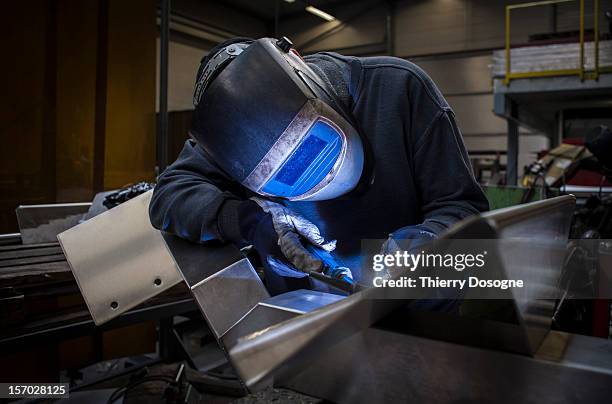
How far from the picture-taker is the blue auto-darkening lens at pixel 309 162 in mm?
857

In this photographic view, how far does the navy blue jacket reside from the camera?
3.39 feet

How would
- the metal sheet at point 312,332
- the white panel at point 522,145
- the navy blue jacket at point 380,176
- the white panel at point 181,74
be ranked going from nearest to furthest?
the metal sheet at point 312,332 < the navy blue jacket at point 380,176 < the white panel at point 181,74 < the white panel at point 522,145

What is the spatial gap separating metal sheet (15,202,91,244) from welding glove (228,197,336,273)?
124 centimetres

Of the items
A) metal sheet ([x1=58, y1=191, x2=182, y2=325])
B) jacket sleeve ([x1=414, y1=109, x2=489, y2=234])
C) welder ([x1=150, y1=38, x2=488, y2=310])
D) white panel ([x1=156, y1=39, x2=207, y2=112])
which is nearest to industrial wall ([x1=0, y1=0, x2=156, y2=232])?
metal sheet ([x1=58, y1=191, x2=182, y2=325])

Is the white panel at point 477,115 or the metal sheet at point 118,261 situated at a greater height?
the white panel at point 477,115

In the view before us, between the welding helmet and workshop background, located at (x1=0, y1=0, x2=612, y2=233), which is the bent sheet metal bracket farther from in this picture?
workshop background, located at (x1=0, y1=0, x2=612, y2=233)

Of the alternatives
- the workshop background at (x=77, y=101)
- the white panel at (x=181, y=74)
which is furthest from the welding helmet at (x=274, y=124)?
the white panel at (x=181, y=74)

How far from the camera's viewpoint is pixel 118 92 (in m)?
2.90

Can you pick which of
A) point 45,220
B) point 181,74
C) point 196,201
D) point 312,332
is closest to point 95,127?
point 45,220

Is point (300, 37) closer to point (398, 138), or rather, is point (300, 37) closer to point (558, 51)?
point (558, 51)

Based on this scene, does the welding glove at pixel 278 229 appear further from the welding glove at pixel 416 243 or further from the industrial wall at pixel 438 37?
the industrial wall at pixel 438 37

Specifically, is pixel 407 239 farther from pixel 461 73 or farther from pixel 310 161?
pixel 461 73

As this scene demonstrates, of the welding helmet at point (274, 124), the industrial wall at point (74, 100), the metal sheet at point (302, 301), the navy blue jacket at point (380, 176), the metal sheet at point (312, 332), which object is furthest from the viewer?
the industrial wall at point (74, 100)

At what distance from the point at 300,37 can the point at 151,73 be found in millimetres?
7607
